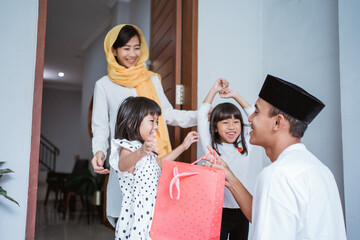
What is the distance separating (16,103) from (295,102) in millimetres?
1523

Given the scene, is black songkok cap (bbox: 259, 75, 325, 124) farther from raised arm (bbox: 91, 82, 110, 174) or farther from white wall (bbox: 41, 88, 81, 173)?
white wall (bbox: 41, 88, 81, 173)

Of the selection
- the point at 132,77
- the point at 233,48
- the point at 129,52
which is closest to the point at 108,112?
the point at 132,77

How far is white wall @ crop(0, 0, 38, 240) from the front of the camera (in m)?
1.75

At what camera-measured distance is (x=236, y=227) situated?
191 centimetres

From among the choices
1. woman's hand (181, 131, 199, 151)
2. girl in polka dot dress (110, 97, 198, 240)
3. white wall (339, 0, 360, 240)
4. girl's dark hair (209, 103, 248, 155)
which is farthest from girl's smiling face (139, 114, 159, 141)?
white wall (339, 0, 360, 240)

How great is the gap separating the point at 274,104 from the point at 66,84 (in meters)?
11.2

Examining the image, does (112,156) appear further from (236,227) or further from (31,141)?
(236,227)

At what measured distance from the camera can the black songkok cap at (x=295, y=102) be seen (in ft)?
3.93

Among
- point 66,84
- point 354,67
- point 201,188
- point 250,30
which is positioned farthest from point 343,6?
point 66,84

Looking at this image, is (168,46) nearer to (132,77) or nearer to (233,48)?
(233,48)

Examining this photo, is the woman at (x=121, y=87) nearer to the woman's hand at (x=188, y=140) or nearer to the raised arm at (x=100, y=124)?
the raised arm at (x=100, y=124)

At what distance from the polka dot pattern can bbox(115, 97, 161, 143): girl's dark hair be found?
0.24 feet

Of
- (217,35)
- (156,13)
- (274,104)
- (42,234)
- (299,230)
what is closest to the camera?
(299,230)

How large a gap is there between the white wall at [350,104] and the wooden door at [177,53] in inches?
39.8
